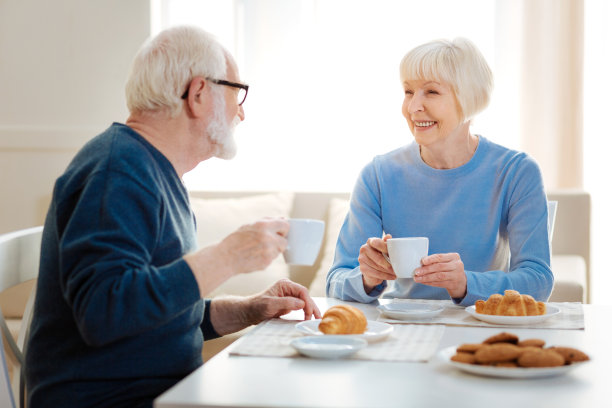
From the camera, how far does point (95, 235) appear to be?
1130 millimetres

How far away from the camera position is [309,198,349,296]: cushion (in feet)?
10.3

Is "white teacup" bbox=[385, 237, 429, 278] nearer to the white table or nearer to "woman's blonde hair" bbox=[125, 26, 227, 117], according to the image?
the white table

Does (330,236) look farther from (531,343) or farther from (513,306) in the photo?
(531,343)

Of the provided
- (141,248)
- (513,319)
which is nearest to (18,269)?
(141,248)

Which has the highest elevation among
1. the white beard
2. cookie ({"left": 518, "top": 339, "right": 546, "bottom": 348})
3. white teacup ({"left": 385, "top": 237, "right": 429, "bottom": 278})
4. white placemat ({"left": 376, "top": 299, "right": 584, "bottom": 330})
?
the white beard

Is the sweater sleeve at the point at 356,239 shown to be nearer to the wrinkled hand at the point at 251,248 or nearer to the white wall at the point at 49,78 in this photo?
the wrinkled hand at the point at 251,248

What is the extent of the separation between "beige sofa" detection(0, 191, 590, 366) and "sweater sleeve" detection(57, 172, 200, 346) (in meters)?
1.67

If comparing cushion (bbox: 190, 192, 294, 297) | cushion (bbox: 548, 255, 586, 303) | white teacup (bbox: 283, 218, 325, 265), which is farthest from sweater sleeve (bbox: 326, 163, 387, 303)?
cushion (bbox: 190, 192, 294, 297)

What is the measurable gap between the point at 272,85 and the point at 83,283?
9.40ft

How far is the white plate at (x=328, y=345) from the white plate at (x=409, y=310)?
254mm

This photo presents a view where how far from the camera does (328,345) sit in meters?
1.18

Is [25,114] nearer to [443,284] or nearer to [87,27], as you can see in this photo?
[87,27]

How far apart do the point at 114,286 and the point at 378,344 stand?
0.44 metres

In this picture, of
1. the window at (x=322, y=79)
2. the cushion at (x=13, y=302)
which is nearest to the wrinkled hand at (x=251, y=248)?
the cushion at (x=13, y=302)
